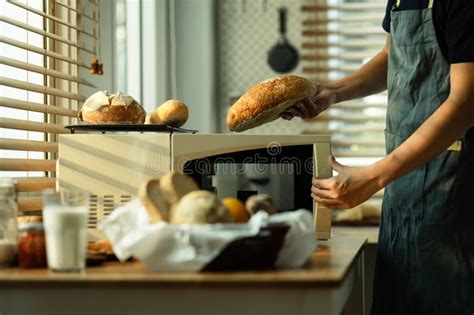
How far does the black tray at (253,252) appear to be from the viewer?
119cm

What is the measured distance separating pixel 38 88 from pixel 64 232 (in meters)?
0.81

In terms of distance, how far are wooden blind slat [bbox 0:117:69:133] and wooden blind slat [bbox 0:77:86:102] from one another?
0.24 ft

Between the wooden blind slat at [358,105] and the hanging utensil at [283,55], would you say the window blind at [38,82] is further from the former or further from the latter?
the wooden blind slat at [358,105]

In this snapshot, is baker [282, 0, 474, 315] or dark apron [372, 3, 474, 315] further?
dark apron [372, 3, 474, 315]

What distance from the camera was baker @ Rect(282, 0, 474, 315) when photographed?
63.0 inches

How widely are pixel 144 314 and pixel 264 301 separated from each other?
0.17m

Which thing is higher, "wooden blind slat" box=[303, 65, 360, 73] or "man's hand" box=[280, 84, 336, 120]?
"wooden blind slat" box=[303, 65, 360, 73]

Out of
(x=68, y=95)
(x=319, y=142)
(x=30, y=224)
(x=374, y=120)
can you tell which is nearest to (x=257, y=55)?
(x=374, y=120)

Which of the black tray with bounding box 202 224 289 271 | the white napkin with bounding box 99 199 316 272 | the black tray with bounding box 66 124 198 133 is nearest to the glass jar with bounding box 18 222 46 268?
the white napkin with bounding box 99 199 316 272

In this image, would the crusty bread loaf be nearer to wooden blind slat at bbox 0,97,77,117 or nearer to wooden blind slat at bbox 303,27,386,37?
wooden blind slat at bbox 0,97,77,117

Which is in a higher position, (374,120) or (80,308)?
(374,120)

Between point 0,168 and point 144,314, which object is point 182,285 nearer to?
point 144,314

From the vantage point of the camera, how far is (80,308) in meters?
1.17

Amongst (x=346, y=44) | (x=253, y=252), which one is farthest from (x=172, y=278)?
(x=346, y=44)
